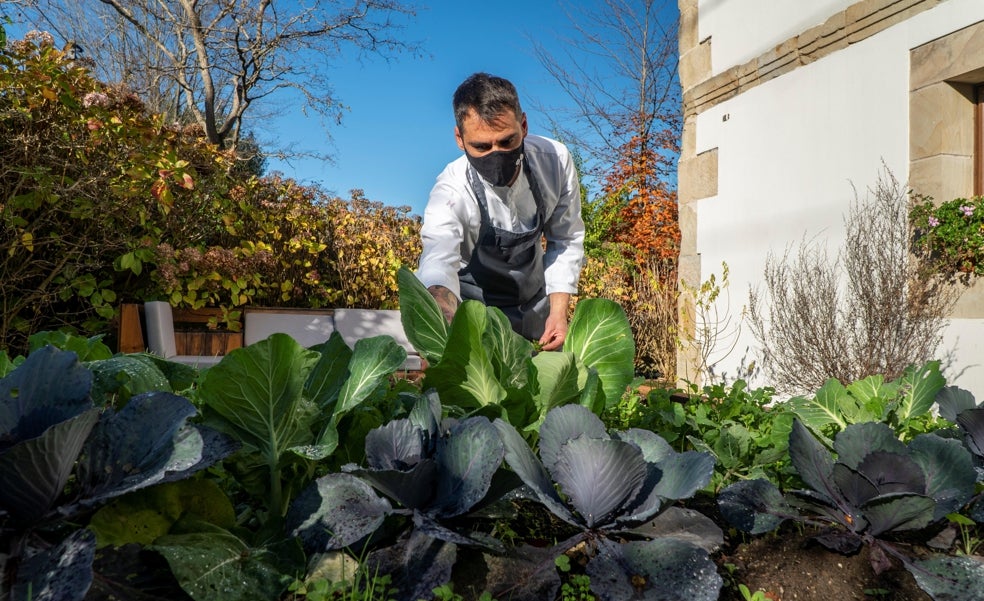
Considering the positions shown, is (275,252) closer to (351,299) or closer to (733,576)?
(351,299)

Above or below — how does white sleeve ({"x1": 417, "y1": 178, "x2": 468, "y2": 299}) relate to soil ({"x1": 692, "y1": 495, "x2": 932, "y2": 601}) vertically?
above

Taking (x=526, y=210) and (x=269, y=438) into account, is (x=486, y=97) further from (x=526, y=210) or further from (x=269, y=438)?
(x=269, y=438)

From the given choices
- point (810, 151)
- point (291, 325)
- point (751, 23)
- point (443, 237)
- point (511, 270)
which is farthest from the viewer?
point (291, 325)

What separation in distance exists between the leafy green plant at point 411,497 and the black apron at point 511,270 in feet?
7.17

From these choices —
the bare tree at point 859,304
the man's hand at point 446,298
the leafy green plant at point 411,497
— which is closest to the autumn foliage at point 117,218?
the man's hand at point 446,298

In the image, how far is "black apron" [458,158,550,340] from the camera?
9.59ft

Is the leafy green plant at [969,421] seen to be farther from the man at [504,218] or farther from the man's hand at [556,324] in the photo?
the man at [504,218]

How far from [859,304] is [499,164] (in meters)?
3.11

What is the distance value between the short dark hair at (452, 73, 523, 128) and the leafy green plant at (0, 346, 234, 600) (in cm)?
193

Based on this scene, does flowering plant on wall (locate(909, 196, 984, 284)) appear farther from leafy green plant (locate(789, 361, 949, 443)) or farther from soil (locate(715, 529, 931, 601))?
soil (locate(715, 529, 931, 601))

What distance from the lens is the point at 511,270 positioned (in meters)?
3.12

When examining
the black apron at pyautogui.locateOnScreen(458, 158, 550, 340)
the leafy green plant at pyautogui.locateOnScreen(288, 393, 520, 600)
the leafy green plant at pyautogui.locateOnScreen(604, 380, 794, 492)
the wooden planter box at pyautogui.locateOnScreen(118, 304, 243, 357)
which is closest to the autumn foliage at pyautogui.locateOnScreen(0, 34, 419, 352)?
the wooden planter box at pyautogui.locateOnScreen(118, 304, 243, 357)

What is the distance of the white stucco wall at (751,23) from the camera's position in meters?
5.02

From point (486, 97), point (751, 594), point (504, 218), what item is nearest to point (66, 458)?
point (751, 594)
